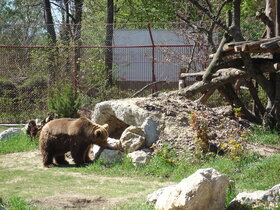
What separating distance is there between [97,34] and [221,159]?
1213 cm

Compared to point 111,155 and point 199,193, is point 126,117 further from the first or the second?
point 199,193

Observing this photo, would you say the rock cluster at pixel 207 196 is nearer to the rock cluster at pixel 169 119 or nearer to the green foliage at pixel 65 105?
the rock cluster at pixel 169 119

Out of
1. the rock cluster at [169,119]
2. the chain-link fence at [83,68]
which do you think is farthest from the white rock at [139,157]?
the chain-link fence at [83,68]

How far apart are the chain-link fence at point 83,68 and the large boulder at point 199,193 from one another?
35.8ft

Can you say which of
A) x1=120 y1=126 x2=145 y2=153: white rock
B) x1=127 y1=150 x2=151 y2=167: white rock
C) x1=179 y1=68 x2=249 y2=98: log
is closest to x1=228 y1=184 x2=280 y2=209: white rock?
x1=127 y1=150 x2=151 y2=167: white rock

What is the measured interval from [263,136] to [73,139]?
4326 mm

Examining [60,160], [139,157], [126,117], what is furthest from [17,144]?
[139,157]

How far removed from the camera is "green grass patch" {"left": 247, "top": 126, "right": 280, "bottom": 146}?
10703 millimetres

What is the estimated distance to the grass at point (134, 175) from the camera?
8.03 m

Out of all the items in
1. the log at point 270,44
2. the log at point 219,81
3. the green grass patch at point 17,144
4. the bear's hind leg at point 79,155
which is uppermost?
the log at point 270,44

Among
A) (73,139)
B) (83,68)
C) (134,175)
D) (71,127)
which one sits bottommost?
(134,175)

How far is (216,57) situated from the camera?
38.7ft

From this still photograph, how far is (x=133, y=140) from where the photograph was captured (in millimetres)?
10656

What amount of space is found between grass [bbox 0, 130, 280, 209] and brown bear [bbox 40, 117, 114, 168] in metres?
0.45
